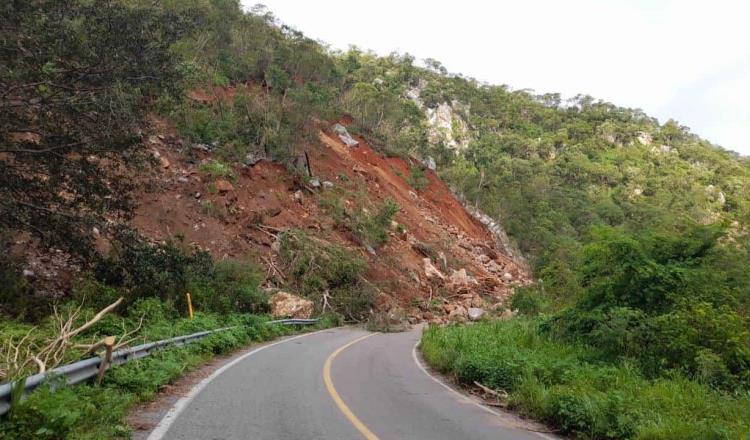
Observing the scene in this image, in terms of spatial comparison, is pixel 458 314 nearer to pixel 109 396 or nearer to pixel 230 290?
pixel 230 290

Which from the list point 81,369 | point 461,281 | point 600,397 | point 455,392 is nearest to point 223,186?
point 461,281

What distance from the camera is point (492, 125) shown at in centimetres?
11144

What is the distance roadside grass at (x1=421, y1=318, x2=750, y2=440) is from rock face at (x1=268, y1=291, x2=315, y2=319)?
535 inches

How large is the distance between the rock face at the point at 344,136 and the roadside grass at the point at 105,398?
3583 cm

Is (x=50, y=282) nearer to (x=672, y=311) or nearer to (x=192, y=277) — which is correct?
(x=192, y=277)

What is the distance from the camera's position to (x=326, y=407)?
7520 millimetres

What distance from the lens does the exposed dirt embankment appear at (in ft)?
89.9

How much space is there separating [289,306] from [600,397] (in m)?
19.5

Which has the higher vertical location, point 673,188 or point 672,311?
point 673,188

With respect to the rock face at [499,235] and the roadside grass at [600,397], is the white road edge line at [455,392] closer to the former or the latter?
the roadside grass at [600,397]

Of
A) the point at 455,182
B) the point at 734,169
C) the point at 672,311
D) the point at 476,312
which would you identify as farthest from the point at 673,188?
the point at 672,311

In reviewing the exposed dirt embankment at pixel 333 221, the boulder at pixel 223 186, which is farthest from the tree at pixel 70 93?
the boulder at pixel 223 186

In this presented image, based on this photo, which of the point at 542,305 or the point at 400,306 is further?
the point at 400,306

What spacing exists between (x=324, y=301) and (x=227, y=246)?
616 centimetres
